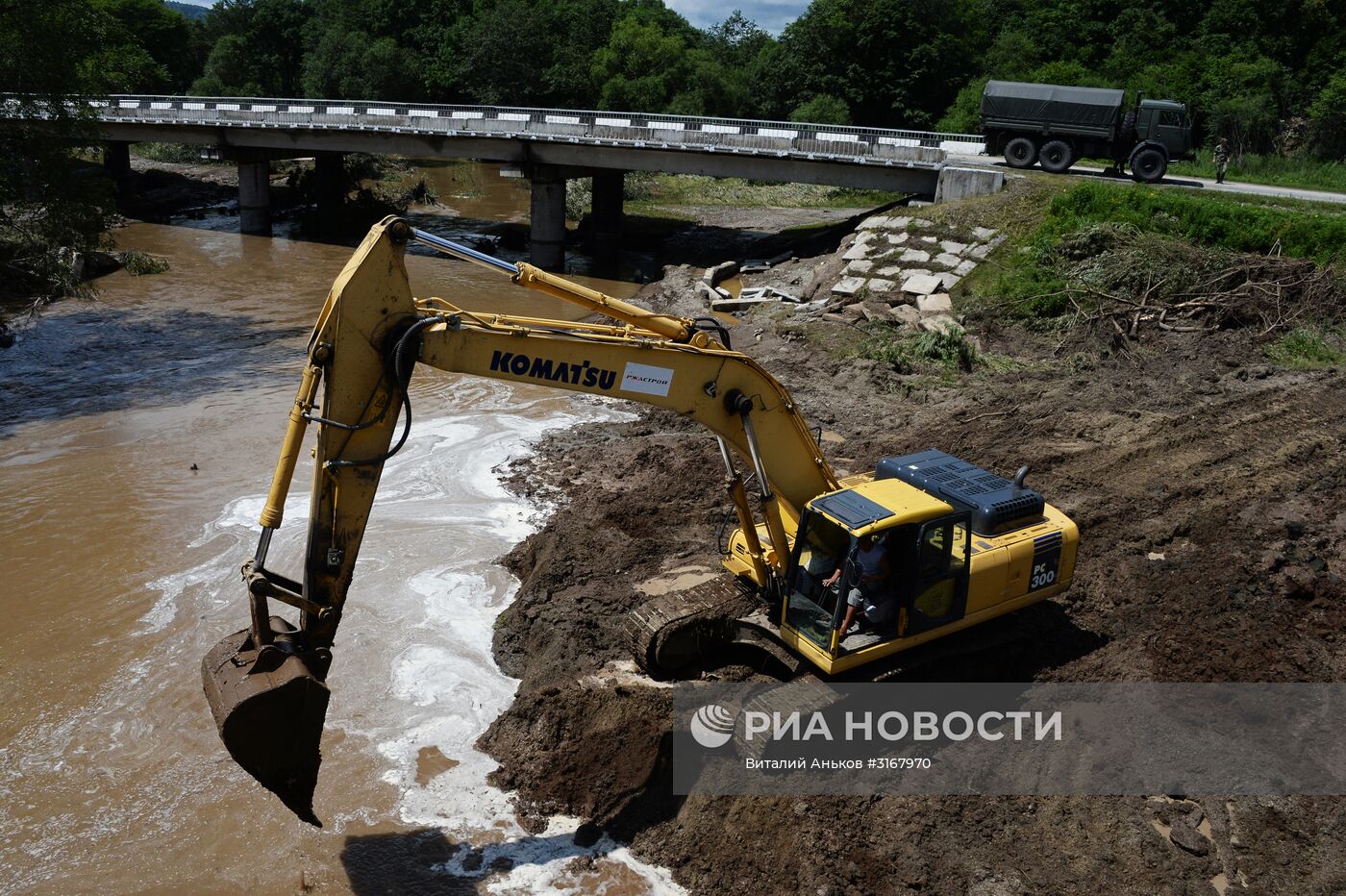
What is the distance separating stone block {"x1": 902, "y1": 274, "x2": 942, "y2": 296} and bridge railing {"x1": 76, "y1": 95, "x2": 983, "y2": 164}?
29.0 feet

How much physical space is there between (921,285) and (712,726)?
1736cm

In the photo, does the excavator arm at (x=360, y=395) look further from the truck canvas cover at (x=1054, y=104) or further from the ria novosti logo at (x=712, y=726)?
the truck canvas cover at (x=1054, y=104)

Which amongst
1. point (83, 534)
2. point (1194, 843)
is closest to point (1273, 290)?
point (1194, 843)

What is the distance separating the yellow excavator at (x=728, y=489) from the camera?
7508 millimetres

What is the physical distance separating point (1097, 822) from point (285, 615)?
10004 mm

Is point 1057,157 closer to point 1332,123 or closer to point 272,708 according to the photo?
point 1332,123

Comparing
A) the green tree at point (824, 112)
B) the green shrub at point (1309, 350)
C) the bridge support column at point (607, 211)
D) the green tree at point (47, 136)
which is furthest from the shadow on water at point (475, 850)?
the green tree at point (824, 112)

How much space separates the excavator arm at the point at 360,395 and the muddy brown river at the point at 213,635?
212cm

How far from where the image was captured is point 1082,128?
1165 inches

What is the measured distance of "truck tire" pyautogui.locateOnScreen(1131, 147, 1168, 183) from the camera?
29.0 meters

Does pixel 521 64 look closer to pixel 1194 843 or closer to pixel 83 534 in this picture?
pixel 83 534

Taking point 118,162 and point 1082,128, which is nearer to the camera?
point 1082,128

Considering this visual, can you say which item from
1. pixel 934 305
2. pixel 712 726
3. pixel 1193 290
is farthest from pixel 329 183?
pixel 712 726

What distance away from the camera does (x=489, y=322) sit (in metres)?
8.31
